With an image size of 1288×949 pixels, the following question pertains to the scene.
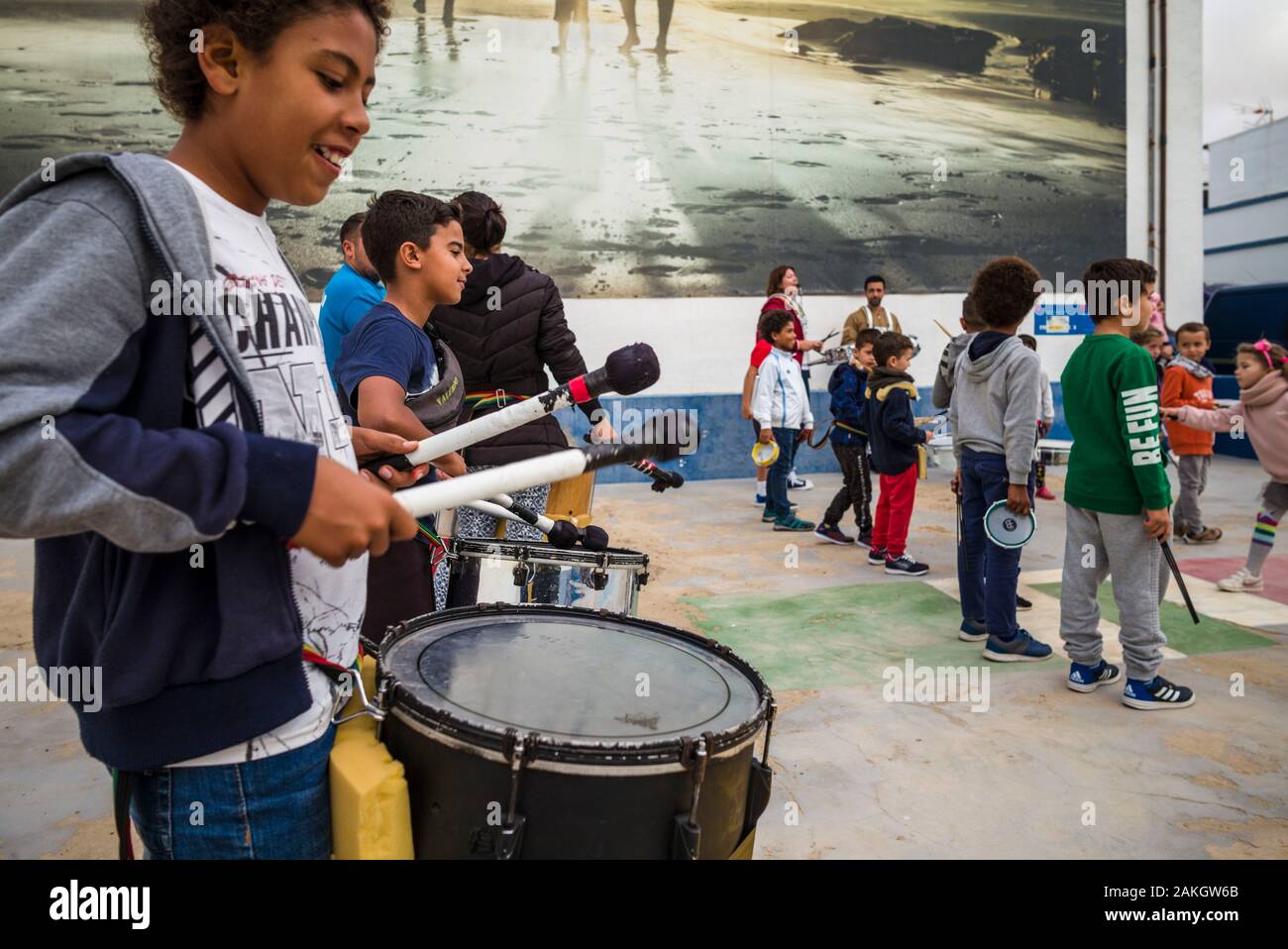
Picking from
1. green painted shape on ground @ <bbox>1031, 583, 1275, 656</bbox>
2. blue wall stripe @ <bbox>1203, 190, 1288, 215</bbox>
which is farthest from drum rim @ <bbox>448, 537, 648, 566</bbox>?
blue wall stripe @ <bbox>1203, 190, 1288, 215</bbox>

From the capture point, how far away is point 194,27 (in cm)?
100

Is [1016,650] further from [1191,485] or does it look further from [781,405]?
[781,405]

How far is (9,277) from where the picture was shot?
812 mm

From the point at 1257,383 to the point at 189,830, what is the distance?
5.69 metres

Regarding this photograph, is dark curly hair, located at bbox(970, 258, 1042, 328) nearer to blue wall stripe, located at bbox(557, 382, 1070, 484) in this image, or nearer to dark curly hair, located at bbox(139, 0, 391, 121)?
dark curly hair, located at bbox(139, 0, 391, 121)

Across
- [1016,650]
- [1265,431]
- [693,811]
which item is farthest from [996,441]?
[693,811]

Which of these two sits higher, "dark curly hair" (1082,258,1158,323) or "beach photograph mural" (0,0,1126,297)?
"beach photograph mural" (0,0,1126,297)

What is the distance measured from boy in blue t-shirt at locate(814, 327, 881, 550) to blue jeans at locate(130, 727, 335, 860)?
550 centimetres

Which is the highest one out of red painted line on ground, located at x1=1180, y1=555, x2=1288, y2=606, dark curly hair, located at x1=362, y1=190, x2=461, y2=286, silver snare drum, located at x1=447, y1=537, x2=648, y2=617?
dark curly hair, located at x1=362, y1=190, x2=461, y2=286

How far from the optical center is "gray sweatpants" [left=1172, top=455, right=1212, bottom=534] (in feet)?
20.2

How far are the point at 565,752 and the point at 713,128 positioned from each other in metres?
9.01

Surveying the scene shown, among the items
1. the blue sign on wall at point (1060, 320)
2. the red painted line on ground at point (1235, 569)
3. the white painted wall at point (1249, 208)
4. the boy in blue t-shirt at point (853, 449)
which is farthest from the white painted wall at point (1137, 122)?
the white painted wall at point (1249, 208)

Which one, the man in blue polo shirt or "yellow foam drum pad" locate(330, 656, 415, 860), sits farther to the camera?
the man in blue polo shirt

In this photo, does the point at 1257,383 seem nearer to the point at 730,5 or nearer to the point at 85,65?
the point at 730,5
